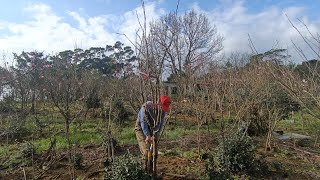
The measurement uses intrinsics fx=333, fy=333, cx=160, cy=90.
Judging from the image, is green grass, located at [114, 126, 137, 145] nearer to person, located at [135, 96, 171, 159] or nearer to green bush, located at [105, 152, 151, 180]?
person, located at [135, 96, 171, 159]

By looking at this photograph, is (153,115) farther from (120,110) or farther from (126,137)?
(120,110)

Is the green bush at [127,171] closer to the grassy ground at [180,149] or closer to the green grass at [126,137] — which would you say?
the grassy ground at [180,149]

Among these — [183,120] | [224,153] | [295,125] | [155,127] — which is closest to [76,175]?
[155,127]

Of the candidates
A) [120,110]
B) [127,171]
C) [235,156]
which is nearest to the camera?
[127,171]

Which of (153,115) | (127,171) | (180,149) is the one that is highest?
(153,115)

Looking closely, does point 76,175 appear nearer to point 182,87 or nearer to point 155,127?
point 155,127

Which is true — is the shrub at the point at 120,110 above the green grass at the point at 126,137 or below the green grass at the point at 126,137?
above

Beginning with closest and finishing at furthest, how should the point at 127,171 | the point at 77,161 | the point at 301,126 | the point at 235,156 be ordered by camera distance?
1. the point at 127,171
2. the point at 235,156
3. the point at 77,161
4. the point at 301,126

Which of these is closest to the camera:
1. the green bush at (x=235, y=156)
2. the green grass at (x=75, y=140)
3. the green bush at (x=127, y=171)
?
the green bush at (x=127, y=171)

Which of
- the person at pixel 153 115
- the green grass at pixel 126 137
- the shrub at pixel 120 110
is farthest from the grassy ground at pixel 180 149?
the person at pixel 153 115

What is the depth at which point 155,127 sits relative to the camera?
177 inches

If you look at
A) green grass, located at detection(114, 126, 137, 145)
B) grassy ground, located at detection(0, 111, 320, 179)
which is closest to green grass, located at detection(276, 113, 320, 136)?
grassy ground, located at detection(0, 111, 320, 179)

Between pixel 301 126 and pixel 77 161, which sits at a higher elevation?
pixel 301 126

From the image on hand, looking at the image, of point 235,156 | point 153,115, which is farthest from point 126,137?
point 153,115
